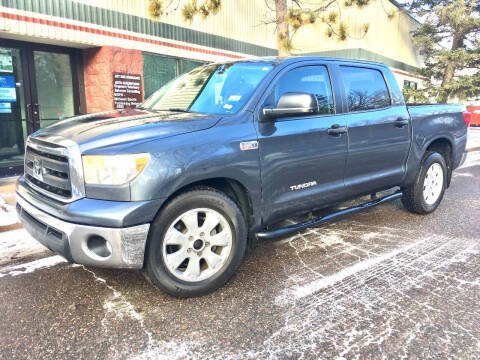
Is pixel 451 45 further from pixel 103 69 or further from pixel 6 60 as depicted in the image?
pixel 6 60

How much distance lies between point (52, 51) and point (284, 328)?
872cm

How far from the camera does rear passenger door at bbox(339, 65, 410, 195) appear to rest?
12.7ft

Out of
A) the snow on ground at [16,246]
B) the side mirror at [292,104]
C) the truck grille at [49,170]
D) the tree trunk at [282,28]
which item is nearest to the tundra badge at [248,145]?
the side mirror at [292,104]

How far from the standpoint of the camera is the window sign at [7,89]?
316 inches

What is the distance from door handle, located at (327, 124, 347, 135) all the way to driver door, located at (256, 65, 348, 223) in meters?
0.01

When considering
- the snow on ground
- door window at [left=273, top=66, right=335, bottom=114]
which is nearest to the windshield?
door window at [left=273, top=66, right=335, bottom=114]

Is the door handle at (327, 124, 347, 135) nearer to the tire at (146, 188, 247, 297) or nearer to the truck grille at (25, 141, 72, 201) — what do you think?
the tire at (146, 188, 247, 297)

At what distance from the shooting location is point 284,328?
2516 mm

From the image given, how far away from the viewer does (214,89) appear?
11.5 ft

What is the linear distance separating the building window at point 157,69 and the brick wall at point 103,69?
510 millimetres

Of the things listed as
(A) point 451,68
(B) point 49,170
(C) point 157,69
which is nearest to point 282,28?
(C) point 157,69

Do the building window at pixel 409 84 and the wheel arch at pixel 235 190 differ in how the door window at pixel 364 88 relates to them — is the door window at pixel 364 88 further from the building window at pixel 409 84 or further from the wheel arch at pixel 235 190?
the building window at pixel 409 84

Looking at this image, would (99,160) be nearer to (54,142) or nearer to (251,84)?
(54,142)

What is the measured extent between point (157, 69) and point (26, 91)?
327 cm
